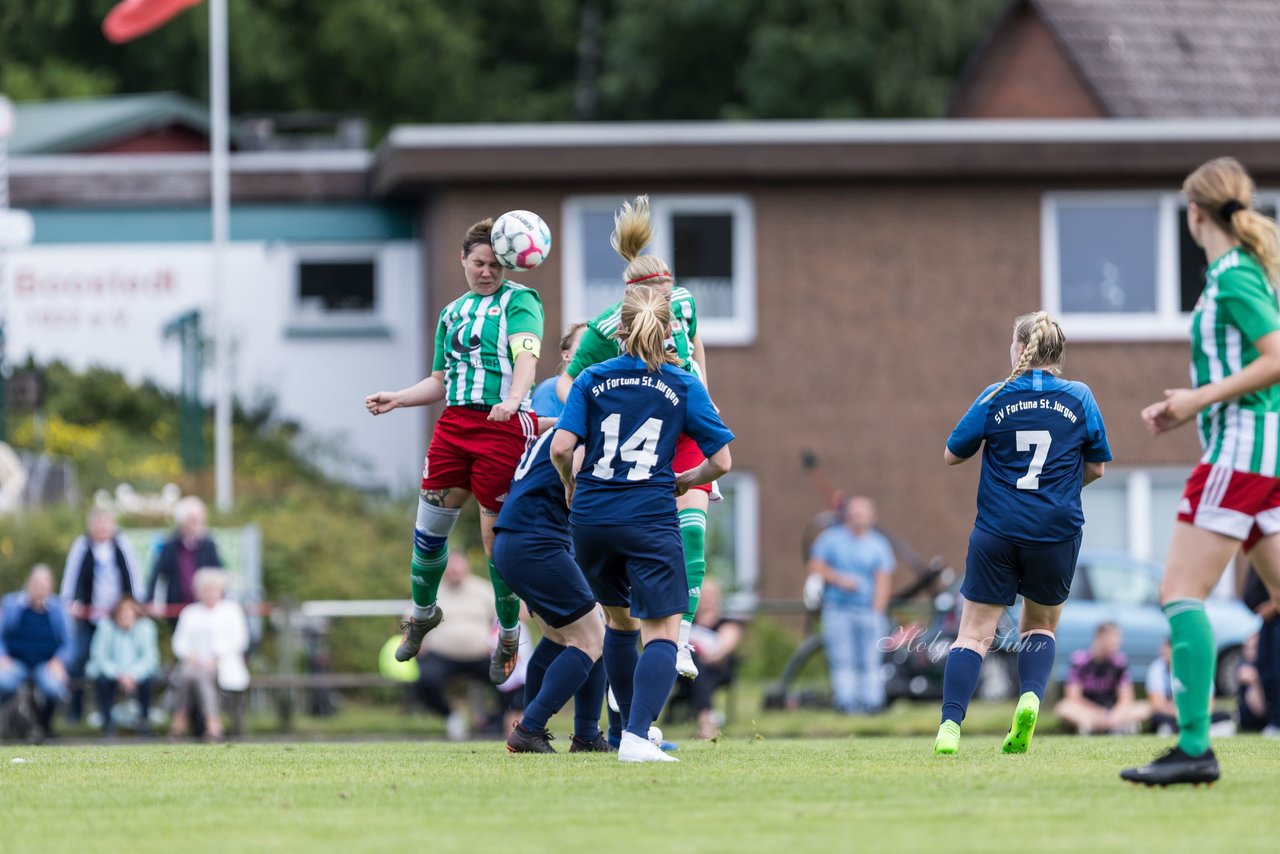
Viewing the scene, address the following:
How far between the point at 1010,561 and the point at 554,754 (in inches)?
91.3

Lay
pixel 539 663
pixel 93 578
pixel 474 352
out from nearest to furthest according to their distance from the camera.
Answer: pixel 474 352, pixel 539 663, pixel 93 578

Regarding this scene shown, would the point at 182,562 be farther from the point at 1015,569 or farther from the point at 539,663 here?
the point at 1015,569

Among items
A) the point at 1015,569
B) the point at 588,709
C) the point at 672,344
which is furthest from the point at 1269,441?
the point at 588,709

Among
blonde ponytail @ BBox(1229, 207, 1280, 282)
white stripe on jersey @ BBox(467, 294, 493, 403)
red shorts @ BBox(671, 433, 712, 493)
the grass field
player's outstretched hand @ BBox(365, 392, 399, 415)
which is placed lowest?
the grass field

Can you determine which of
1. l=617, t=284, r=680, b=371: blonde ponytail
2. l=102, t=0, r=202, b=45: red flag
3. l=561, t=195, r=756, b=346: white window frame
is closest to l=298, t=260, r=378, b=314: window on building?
l=102, t=0, r=202, b=45: red flag

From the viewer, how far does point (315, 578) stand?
22.0 meters

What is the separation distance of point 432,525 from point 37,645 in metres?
8.83

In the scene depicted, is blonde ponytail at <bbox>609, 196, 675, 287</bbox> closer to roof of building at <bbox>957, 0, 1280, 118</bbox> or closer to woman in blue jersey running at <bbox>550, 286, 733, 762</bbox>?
woman in blue jersey running at <bbox>550, 286, 733, 762</bbox>

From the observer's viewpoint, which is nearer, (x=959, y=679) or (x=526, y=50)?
(x=959, y=679)

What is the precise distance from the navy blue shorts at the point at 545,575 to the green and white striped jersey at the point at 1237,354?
3.08m

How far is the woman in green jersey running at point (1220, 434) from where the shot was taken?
7629 mm

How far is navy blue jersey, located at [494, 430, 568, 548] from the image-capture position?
380 inches

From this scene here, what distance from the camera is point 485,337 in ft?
33.2

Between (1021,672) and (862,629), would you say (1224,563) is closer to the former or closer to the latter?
(1021,672)
